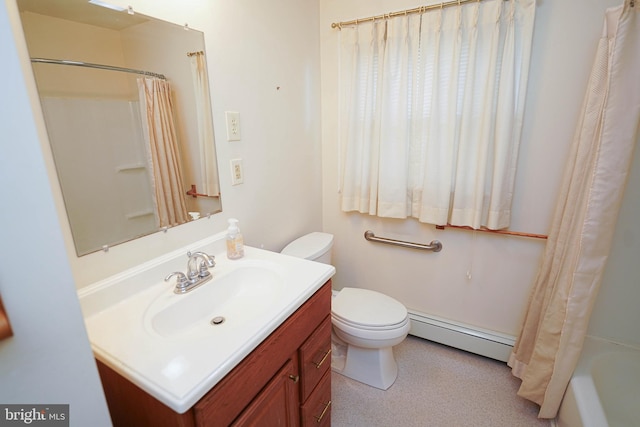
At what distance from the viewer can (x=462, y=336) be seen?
6.23ft

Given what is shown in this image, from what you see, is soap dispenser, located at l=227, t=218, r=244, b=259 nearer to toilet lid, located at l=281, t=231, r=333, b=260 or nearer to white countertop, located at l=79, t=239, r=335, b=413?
white countertop, located at l=79, t=239, r=335, b=413

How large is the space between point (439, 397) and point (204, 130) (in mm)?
1794

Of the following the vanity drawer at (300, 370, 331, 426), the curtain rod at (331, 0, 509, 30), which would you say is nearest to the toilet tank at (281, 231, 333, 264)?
the vanity drawer at (300, 370, 331, 426)

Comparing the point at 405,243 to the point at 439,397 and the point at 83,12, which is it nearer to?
the point at 439,397

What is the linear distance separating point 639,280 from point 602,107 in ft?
2.99

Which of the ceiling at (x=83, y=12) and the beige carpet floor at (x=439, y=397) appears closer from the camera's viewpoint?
the ceiling at (x=83, y=12)

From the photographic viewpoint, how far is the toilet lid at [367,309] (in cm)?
155

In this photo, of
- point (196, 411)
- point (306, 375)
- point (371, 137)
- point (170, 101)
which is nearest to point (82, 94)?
point (170, 101)

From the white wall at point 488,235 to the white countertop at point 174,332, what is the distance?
3.32 ft

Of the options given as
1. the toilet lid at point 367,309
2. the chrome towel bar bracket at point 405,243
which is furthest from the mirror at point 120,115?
the chrome towel bar bracket at point 405,243

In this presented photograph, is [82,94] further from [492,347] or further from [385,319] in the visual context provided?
[492,347]

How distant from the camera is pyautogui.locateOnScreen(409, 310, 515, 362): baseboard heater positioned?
1.81 metres

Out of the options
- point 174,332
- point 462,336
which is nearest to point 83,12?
point 174,332

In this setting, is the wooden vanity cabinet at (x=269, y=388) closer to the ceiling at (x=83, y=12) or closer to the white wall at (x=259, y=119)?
the white wall at (x=259, y=119)
